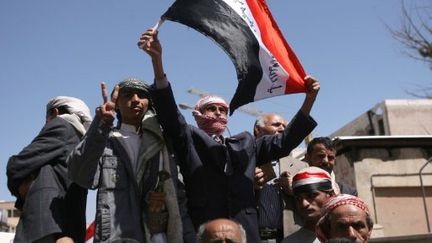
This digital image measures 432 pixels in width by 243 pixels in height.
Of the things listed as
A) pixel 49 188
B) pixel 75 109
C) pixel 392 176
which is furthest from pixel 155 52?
pixel 392 176

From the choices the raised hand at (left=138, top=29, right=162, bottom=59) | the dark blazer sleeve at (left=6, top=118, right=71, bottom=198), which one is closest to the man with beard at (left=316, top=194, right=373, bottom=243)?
the raised hand at (left=138, top=29, right=162, bottom=59)

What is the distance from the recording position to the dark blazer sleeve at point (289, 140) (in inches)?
159

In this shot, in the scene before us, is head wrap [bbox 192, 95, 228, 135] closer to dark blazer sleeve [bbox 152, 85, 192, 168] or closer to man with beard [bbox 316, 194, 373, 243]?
dark blazer sleeve [bbox 152, 85, 192, 168]

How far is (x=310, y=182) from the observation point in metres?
3.77

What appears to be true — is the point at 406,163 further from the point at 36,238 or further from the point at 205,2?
the point at 36,238

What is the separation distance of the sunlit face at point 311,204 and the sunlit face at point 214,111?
807 millimetres

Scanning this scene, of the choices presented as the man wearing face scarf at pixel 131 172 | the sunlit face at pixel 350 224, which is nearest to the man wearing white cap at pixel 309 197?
the sunlit face at pixel 350 224

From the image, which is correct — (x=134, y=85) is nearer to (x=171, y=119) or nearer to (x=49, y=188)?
(x=171, y=119)

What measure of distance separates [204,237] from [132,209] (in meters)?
0.47

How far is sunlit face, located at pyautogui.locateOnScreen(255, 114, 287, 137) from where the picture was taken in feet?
15.8

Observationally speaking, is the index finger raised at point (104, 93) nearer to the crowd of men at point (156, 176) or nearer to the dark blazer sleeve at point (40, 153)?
the crowd of men at point (156, 176)

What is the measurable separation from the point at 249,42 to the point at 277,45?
31 cm

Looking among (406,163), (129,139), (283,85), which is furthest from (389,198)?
(129,139)

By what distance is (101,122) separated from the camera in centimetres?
319
